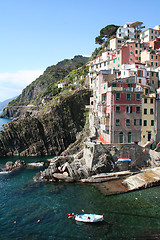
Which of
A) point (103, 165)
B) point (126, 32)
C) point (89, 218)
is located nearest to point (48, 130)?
point (103, 165)

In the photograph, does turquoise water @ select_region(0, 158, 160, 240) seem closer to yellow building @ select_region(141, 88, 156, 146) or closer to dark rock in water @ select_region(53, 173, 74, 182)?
dark rock in water @ select_region(53, 173, 74, 182)

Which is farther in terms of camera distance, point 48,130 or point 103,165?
point 48,130

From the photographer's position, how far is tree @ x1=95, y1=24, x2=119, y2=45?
96713 mm

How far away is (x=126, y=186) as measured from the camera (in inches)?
1384

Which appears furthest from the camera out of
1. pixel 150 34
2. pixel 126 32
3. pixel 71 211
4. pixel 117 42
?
pixel 126 32

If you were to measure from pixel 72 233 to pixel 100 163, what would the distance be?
17.6m

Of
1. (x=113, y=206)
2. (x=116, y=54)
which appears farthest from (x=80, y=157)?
(x=116, y=54)

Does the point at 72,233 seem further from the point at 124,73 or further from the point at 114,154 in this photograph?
the point at 124,73

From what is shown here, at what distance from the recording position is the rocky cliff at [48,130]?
2623 inches

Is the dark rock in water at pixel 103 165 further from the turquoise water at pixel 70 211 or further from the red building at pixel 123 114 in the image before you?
the turquoise water at pixel 70 211

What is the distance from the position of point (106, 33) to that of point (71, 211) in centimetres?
9320

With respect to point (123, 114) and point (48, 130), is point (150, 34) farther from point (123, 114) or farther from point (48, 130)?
point (48, 130)

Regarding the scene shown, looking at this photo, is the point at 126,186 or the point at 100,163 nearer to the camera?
the point at 126,186

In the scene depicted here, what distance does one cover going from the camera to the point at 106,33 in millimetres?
99750
